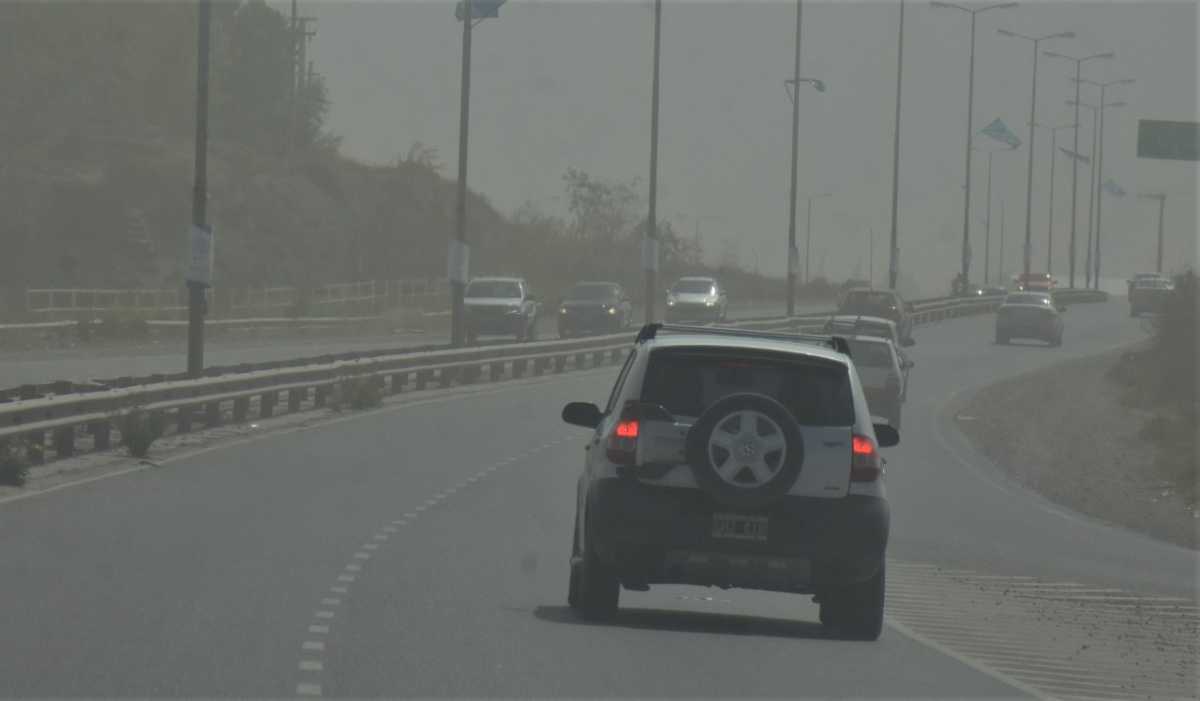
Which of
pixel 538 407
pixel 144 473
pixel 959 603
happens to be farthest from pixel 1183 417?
pixel 959 603

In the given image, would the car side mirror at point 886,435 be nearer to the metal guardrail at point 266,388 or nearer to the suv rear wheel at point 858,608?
the suv rear wheel at point 858,608

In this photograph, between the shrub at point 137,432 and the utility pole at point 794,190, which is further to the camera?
the utility pole at point 794,190

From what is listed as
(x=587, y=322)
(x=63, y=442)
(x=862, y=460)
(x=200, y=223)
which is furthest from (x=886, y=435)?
(x=587, y=322)

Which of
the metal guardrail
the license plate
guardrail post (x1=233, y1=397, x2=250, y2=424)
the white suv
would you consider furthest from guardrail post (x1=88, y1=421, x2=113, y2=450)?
the license plate

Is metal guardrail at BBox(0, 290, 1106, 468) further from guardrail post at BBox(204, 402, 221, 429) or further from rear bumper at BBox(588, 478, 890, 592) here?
rear bumper at BBox(588, 478, 890, 592)

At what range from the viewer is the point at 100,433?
26797mm

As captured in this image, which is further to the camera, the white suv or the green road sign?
the green road sign

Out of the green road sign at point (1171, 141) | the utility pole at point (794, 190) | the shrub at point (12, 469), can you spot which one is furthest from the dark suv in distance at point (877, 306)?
the shrub at point (12, 469)

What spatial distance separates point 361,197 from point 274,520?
91.4 metres

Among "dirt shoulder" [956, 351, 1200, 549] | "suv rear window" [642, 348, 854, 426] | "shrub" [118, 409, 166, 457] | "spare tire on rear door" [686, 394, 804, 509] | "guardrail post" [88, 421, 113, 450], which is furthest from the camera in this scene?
"dirt shoulder" [956, 351, 1200, 549]

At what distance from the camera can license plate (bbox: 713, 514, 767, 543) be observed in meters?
12.7

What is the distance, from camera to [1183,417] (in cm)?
4794

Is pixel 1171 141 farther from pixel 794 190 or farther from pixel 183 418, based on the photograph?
pixel 794 190

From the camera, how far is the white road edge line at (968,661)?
12.0 metres
